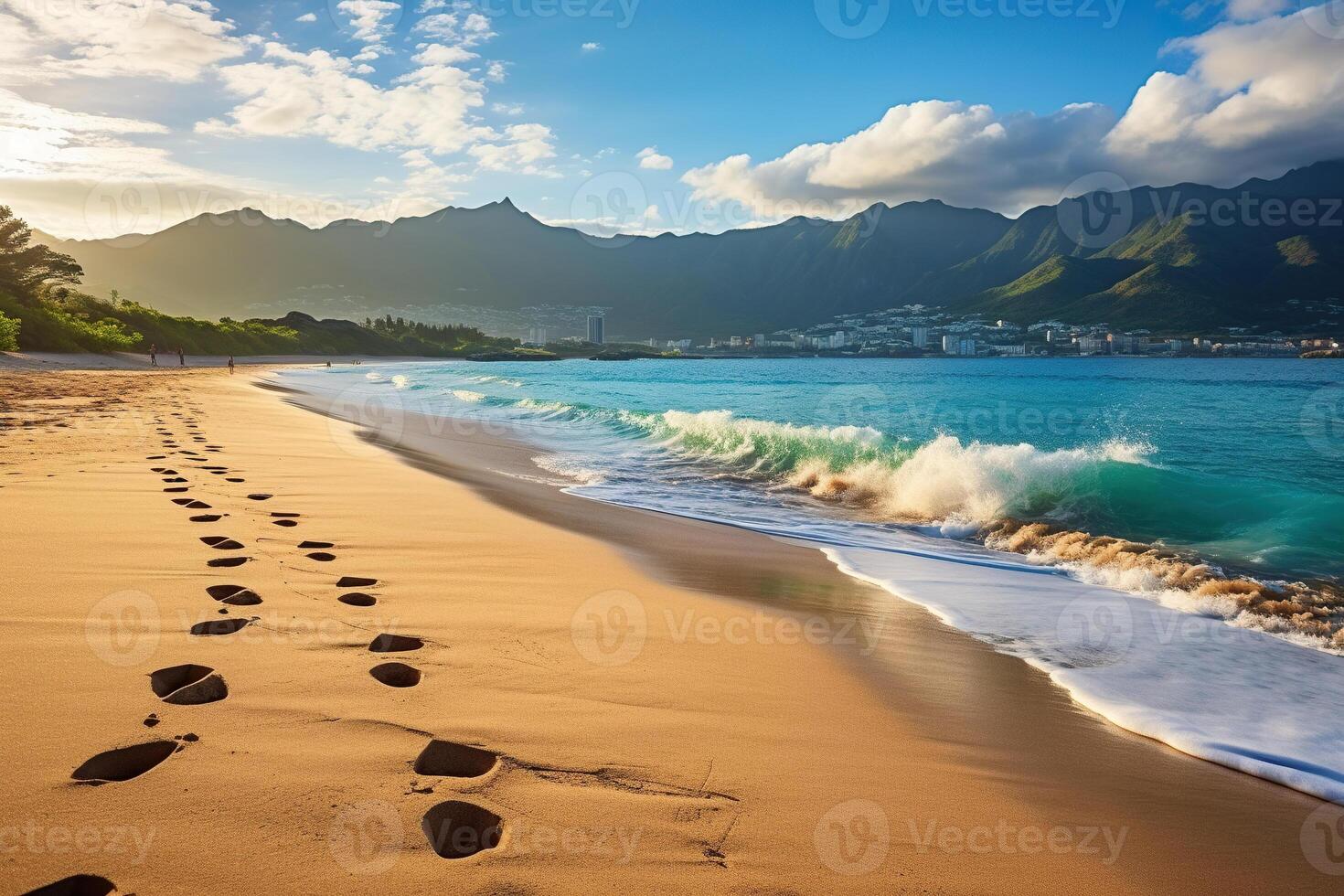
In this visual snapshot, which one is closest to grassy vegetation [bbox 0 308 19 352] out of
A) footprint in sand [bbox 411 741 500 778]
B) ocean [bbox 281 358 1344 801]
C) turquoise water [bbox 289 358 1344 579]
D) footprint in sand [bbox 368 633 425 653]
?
turquoise water [bbox 289 358 1344 579]

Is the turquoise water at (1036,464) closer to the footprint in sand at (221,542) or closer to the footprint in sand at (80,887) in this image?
the footprint in sand at (221,542)

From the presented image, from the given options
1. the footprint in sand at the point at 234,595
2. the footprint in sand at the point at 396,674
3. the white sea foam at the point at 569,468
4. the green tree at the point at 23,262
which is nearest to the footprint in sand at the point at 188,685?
the footprint in sand at the point at 396,674

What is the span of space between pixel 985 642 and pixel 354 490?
24.1ft

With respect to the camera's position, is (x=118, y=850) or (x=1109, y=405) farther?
(x=1109, y=405)

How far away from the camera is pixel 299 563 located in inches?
198

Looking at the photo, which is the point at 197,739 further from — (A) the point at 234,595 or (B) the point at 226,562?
(B) the point at 226,562

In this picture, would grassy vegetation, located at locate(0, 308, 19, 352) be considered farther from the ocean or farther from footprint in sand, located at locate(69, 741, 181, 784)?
footprint in sand, located at locate(69, 741, 181, 784)

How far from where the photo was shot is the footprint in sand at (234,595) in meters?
4.03

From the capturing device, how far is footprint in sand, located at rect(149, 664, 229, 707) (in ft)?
9.16

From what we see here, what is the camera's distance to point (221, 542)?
17.5ft

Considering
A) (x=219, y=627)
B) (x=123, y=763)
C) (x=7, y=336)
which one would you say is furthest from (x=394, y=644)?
(x=7, y=336)

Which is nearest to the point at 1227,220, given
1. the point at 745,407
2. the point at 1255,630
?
the point at 745,407

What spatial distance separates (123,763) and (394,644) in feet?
4.67

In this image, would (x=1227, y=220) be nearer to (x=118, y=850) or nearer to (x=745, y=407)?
(x=745, y=407)
